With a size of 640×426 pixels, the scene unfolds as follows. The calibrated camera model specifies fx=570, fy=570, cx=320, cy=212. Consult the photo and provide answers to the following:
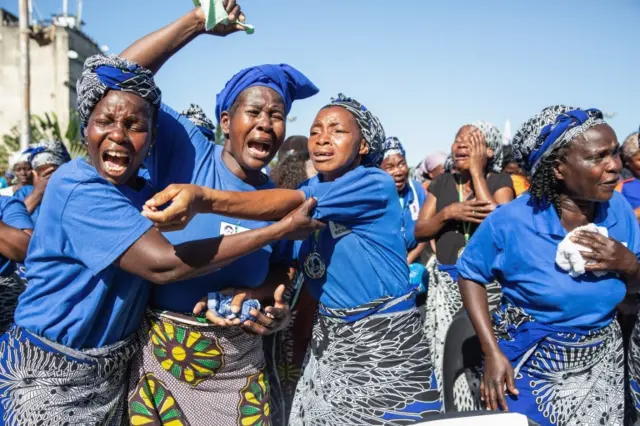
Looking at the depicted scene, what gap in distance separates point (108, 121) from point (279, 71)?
82 centimetres

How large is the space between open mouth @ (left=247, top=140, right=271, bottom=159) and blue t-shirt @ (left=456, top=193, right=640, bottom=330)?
3.92 ft

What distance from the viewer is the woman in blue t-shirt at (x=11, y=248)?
3.16m

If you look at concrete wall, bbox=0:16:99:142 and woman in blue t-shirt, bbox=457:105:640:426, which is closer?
woman in blue t-shirt, bbox=457:105:640:426

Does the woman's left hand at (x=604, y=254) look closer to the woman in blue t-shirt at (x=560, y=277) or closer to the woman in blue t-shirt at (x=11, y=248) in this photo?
the woman in blue t-shirt at (x=560, y=277)

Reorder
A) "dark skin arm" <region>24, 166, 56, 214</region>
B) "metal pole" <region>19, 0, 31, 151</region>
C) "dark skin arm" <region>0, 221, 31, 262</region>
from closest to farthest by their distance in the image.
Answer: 1. "dark skin arm" <region>0, 221, 31, 262</region>
2. "dark skin arm" <region>24, 166, 56, 214</region>
3. "metal pole" <region>19, 0, 31, 151</region>

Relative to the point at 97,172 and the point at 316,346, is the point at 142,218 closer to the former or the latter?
the point at 97,172

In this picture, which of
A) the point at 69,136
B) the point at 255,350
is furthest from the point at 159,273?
the point at 69,136

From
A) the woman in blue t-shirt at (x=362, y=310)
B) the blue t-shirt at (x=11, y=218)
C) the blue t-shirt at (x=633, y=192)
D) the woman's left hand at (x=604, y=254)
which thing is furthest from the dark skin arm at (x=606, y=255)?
the blue t-shirt at (x=11, y=218)

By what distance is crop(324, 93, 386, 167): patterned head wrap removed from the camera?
2.86 meters

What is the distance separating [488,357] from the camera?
111 inches

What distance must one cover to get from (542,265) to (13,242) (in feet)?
9.14

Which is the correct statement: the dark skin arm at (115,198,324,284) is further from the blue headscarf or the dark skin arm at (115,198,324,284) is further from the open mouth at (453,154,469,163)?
the open mouth at (453,154,469,163)

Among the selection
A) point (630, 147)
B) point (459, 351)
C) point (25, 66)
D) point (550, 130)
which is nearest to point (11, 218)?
point (459, 351)

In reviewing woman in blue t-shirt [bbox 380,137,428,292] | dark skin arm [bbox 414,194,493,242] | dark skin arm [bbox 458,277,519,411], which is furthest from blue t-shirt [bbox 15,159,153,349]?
woman in blue t-shirt [bbox 380,137,428,292]
